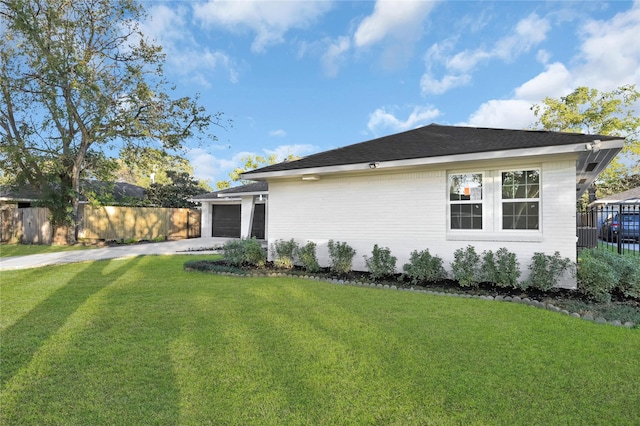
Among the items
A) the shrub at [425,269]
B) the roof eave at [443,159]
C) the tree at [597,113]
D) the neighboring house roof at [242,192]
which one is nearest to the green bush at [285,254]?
the roof eave at [443,159]

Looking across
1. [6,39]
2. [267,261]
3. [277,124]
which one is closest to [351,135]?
[277,124]

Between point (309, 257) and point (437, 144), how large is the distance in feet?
14.3

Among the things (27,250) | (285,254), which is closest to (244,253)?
(285,254)

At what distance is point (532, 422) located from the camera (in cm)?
238

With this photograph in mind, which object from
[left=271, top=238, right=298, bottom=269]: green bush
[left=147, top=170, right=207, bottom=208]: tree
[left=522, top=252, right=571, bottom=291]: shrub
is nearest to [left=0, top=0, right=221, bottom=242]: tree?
[left=147, top=170, right=207, bottom=208]: tree

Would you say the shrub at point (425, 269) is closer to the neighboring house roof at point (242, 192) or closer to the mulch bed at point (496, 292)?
the mulch bed at point (496, 292)

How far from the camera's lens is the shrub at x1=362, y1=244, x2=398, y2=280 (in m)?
7.77

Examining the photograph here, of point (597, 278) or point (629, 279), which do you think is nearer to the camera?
point (597, 278)

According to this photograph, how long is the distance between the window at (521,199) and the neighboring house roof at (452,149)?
0.72m

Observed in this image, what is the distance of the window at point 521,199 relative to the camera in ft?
22.2

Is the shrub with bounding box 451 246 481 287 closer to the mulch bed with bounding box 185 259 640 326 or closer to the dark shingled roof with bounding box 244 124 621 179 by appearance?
the mulch bed with bounding box 185 259 640 326

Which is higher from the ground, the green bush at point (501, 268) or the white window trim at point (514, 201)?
the white window trim at point (514, 201)

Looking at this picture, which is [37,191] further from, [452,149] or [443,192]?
[452,149]

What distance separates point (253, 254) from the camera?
9633mm
